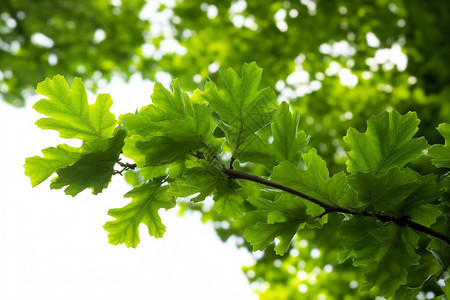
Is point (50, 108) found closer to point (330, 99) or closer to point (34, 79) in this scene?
point (330, 99)

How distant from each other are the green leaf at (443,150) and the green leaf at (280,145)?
18 centimetres

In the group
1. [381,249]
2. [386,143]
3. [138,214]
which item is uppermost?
[138,214]

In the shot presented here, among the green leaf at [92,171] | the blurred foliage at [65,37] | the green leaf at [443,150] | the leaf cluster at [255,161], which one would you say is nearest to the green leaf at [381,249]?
the leaf cluster at [255,161]

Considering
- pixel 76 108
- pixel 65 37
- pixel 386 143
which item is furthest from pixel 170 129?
pixel 65 37

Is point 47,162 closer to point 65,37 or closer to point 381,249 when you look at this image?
point 381,249

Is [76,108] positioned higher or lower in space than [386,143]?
higher

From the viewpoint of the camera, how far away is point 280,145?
663mm

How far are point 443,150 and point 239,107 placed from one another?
0.30 meters

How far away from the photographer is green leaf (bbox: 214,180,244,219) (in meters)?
0.65

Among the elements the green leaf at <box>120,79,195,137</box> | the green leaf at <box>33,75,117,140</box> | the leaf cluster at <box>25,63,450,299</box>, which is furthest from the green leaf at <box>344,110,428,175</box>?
the green leaf at <box>33,75,117,140</box>

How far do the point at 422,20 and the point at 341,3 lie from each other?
37.6 inches

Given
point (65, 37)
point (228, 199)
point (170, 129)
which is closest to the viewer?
point (170, 129)

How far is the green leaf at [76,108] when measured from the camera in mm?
653

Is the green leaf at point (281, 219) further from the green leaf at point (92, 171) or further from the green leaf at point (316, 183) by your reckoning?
the green leaf at point (92, 171)
